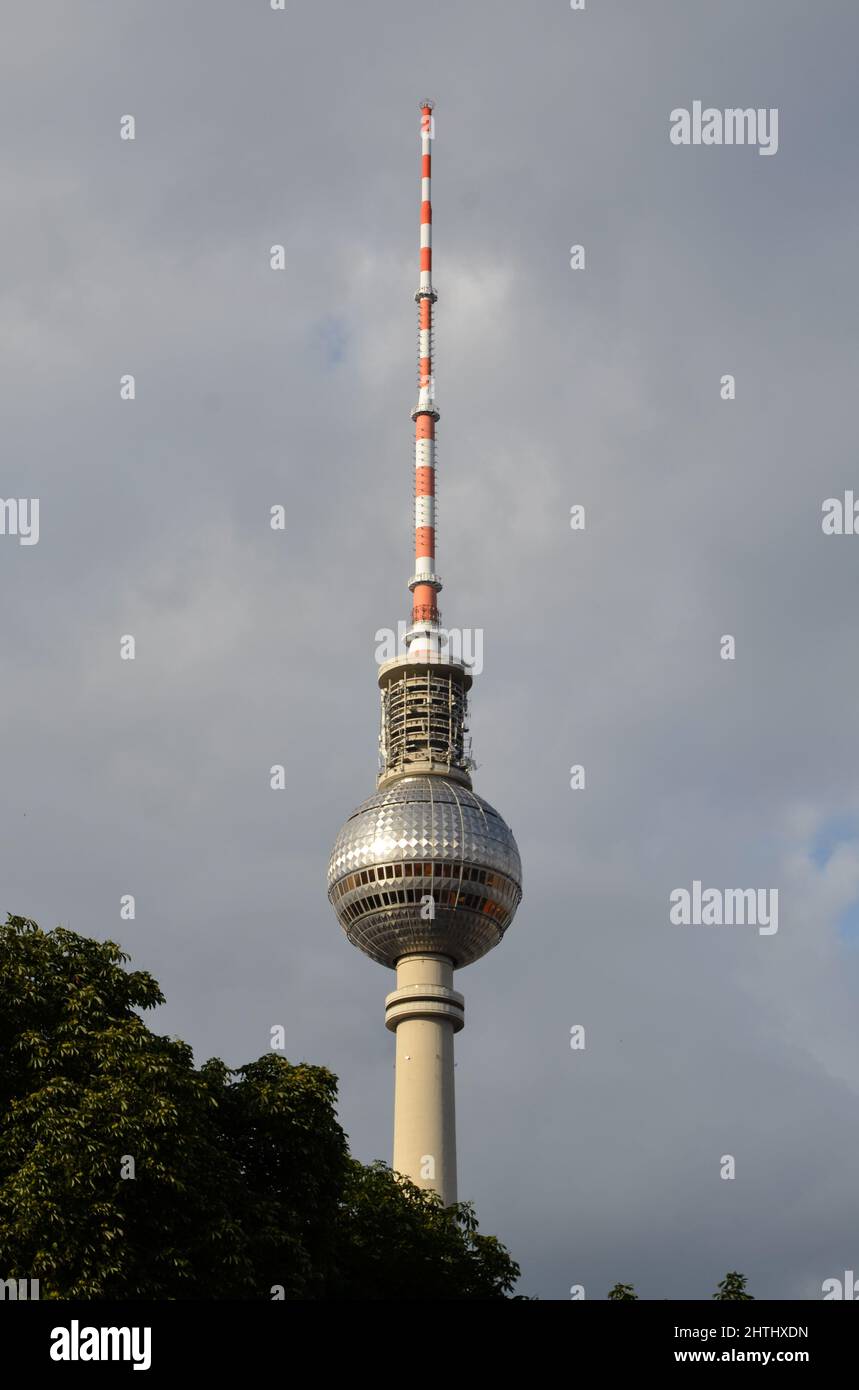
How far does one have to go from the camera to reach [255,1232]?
56969 mm

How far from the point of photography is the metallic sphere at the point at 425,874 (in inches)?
5600

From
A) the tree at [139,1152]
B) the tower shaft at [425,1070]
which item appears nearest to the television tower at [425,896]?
the tower shaft at [425,1070]

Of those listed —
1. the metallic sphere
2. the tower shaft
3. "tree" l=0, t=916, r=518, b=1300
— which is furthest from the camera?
the metallic sphere

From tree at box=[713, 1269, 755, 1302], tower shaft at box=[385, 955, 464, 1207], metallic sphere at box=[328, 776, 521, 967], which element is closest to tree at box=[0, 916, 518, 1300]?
tree at box=[713, 1269, 755, 1302]

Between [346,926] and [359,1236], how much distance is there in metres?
76.2

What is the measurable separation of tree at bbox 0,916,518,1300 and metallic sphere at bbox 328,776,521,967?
76011mm

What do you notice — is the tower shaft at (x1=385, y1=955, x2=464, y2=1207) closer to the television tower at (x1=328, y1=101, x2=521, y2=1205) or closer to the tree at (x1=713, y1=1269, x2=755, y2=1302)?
the television tower at (x1=328, y1=101, x2=521, y2=1205)

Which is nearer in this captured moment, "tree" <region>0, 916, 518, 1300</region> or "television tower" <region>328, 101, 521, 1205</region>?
"tree" <region>0, 916, 518, 1300</region>

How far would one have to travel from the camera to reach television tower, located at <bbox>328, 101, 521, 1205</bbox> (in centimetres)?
14000

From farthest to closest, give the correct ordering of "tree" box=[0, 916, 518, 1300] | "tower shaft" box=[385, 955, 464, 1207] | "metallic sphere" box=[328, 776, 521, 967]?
"metallic sphere" box=[328, 776, 521, 967] < "tower shaft" box=[385, 955, 464, 1207] < "tree" box=[0, 916, 518, 1300]

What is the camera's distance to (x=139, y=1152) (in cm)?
5212

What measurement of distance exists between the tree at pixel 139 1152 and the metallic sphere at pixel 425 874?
7601 cm

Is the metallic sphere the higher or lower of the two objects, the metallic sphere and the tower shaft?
the higher
